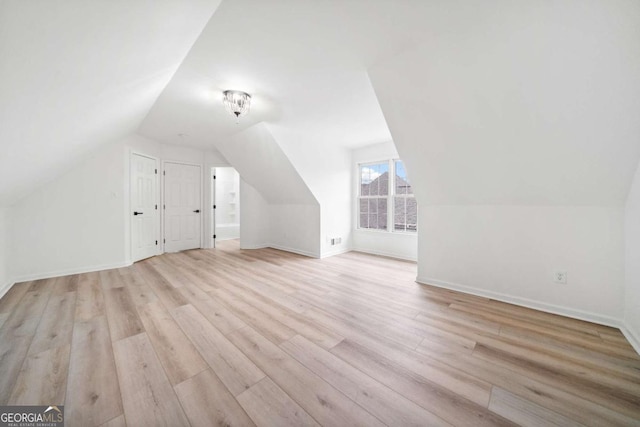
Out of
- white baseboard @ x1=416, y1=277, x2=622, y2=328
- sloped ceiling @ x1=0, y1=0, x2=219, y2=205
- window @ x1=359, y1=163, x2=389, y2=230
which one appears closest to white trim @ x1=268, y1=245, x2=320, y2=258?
window @ x1=359, y1=163, x2=389, y2=230

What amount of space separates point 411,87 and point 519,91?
79 centimetres

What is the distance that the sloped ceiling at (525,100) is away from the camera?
1353 millimetres

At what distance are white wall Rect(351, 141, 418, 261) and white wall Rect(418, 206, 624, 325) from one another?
49.8 inches

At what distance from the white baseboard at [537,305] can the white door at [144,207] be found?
4.96 meters

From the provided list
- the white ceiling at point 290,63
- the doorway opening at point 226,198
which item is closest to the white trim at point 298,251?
the white ceiling at point 290,63

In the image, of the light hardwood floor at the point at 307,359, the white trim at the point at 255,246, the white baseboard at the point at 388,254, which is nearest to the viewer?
the light hardwood floor at the point at 307,359

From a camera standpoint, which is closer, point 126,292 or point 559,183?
point 559,183

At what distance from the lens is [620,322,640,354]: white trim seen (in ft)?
5.43

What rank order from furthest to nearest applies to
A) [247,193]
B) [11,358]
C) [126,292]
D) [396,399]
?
[247,193]
[126,292]
[11,358]
[396,399]

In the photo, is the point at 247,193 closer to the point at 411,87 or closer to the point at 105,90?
the point at 105,90

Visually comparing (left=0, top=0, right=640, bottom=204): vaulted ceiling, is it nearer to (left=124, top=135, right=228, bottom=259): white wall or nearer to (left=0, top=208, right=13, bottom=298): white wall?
(left=0, top=208, right=13, bottom=298): white wall

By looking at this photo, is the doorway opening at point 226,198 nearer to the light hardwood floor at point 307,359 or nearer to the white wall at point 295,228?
the white wall at point 295,228

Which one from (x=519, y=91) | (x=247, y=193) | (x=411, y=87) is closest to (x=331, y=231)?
(x=247, y=193)

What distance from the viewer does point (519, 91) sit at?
1677 mm
